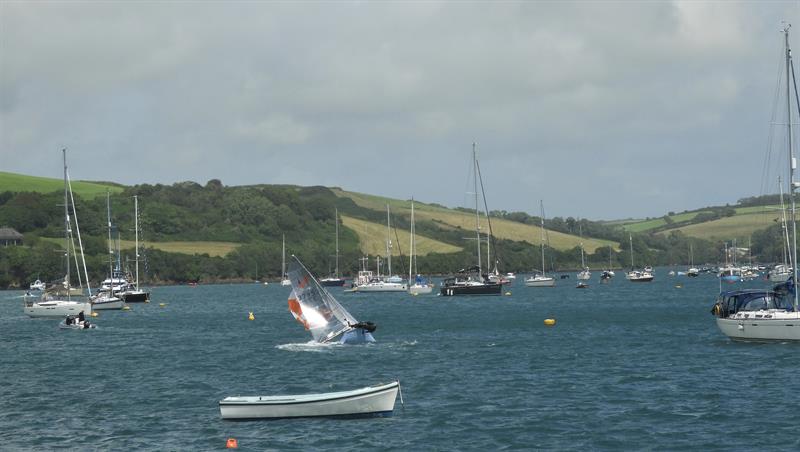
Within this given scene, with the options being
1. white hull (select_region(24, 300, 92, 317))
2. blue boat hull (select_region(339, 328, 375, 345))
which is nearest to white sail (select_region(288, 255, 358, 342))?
blue boat hull (select_region(339, 328, 375, 345))

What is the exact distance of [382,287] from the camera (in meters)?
192

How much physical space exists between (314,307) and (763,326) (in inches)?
1177

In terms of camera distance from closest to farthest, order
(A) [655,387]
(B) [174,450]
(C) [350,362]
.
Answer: (B) [174,450] < (A) [655,387] < (C) [350,362]

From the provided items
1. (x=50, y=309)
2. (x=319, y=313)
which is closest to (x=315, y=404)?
A: (x=319, y=313)

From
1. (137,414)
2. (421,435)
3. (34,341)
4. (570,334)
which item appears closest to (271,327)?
(34,341)

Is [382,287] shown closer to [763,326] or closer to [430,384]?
[763,326]

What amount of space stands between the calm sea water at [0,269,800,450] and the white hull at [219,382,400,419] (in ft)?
1.41

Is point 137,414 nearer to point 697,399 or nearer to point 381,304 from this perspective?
point 697,399

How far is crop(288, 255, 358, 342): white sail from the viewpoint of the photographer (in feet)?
239

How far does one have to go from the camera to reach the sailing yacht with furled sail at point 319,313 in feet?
239

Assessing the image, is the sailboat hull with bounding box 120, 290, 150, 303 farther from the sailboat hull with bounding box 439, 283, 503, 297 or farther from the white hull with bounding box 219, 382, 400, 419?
the white hull with bounding box 219, 382, 400, 419

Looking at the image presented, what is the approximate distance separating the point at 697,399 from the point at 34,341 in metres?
59.8

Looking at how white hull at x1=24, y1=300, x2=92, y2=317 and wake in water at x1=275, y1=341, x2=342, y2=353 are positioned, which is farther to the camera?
white hull at x1=24, y1=300, x2=92, y2=317

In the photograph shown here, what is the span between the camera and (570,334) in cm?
8981
